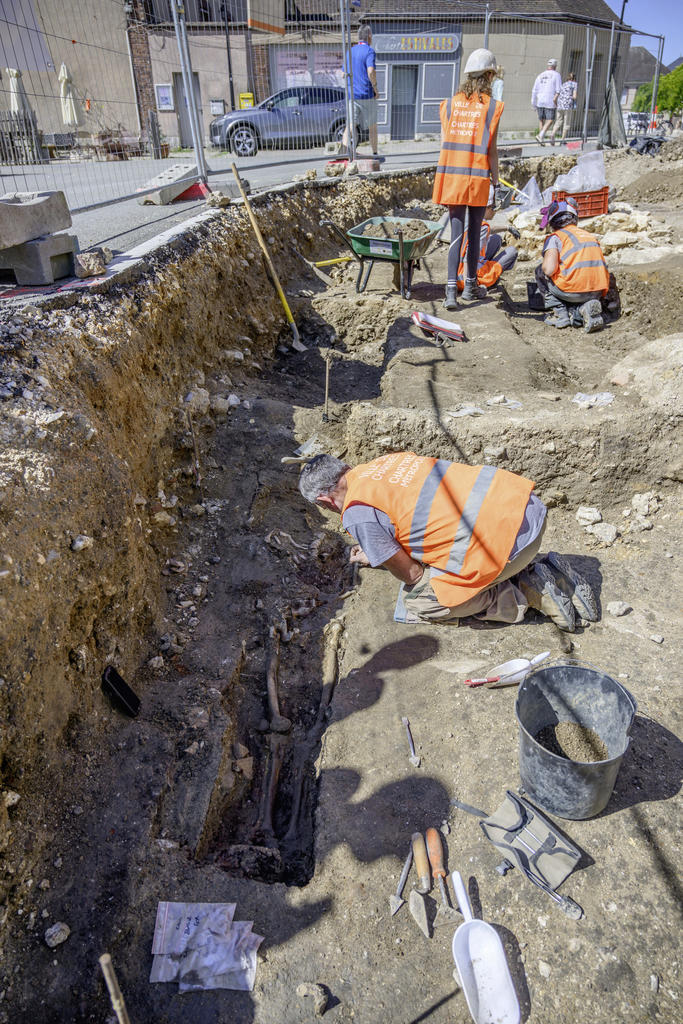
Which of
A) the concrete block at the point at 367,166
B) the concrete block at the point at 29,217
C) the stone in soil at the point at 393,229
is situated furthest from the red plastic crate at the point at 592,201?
the concrete block at the point at 29,217

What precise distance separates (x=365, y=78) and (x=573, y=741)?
11156mm

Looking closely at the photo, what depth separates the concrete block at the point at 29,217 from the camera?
145 inches

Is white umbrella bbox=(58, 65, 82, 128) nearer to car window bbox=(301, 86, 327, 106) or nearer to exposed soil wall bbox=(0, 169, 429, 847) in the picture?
car window bbox=(301, 86, 327, 106)

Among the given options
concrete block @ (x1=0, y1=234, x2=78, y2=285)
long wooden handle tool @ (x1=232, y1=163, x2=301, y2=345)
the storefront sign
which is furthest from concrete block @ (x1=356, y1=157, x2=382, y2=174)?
the storefront sign

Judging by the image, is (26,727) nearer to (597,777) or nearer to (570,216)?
(597,777)

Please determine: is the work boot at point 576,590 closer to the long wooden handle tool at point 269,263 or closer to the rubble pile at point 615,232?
the long wooden handle tool at point 269,263

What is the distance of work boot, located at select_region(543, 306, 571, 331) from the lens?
291 inches

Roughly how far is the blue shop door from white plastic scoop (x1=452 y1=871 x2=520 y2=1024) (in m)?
22.1

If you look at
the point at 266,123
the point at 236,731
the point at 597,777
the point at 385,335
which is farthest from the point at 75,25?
the point at 597,777

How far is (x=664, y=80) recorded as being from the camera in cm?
2739

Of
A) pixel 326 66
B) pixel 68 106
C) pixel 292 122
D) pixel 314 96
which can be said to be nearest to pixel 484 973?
pixel 292 122

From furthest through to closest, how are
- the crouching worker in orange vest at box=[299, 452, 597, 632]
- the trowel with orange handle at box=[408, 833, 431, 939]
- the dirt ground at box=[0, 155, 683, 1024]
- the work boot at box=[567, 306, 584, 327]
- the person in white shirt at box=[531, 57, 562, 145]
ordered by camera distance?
the person in white shirt at box=[531, 57, 562, 145] → the work boot at box=[567, 306, 584, 327] → the crouching worker in orange vest at box=[299, 452, 597, 632] → the trowel with orange handle at box=[408, 833, 431, 939] → the dirt ground at box=[0, 155, 683, 1024]

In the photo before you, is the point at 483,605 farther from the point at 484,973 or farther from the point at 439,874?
the point at 484,973

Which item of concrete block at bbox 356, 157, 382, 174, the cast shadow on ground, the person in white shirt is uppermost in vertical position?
the person in white shirt
